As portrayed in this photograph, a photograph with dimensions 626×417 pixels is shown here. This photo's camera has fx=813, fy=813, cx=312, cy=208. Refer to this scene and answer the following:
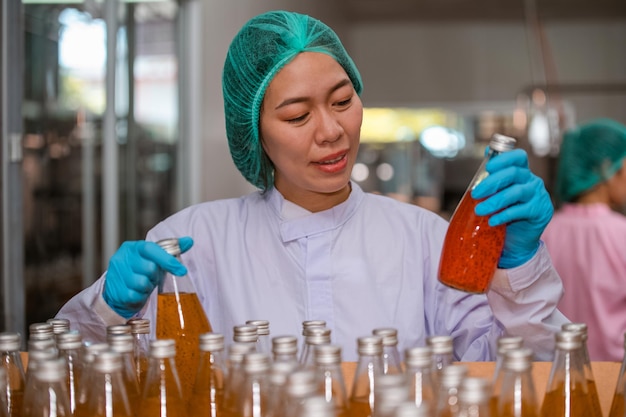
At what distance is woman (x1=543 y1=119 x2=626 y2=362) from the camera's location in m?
3.27

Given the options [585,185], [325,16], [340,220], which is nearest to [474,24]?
[325,16]

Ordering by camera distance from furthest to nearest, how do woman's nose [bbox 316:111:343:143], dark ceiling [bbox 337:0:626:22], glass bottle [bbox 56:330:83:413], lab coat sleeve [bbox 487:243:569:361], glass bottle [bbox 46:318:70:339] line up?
dark ceiling [bbox 337:0:626:22] → woman's nose [bbox 316:111:343:143] → lab coat sleeve [bbox 487:243:569:361] → glass bottle [bbox 46:318:70:339] → glass bottle [bbox 56:330:83:413]

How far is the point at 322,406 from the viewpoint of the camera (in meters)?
0.71

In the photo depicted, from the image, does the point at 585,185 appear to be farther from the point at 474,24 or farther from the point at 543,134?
the point at 474,24

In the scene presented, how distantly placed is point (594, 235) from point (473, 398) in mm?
2745

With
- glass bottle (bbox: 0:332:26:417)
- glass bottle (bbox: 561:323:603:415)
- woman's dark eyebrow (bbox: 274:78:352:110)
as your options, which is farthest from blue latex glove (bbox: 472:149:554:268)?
glass bottle (bbox: 0:332:26:417)

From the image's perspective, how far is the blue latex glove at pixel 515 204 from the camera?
124 cm

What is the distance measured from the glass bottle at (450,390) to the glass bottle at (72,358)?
0.49 meters

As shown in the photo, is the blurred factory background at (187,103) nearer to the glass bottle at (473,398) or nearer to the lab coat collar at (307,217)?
the lab coat collar at (307,217)

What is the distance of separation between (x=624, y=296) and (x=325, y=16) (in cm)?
332

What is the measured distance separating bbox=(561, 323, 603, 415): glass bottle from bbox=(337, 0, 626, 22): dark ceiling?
5869 millimetres

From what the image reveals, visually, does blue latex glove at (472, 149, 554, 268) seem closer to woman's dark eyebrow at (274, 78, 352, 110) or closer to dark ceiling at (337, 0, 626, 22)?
woman's dark eyebrow at (274, 78, 352, 110)

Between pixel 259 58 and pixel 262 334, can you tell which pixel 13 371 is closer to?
pixel 262 334

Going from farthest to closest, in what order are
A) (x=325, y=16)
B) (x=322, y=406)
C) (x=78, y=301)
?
(x=325, y=16) → (x=78, y=301) → (x=322, y=406)
